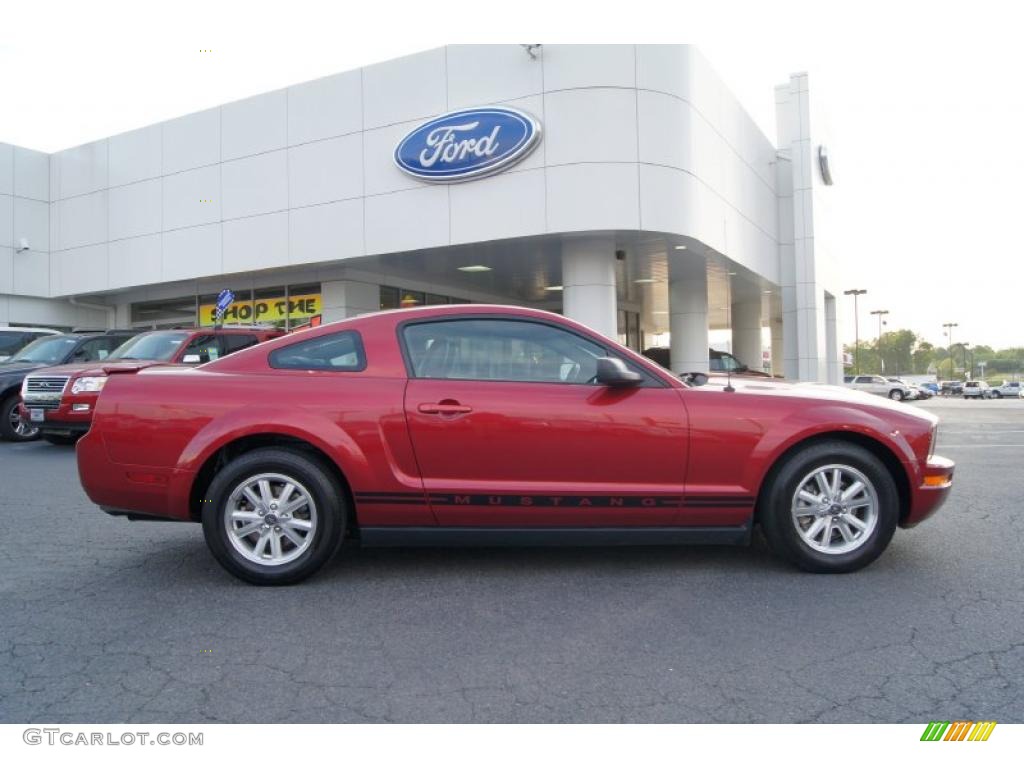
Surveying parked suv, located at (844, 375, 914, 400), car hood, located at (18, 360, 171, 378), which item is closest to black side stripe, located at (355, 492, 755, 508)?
car hood, located at (18, 360, 171, 378)

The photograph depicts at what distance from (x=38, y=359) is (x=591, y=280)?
32.0 ft

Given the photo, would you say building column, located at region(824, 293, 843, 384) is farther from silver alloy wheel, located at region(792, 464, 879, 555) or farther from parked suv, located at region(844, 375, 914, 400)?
silver alloy wheel, located at region(792, 464, 879, 555)

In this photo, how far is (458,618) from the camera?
375cm

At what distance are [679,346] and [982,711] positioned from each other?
17547 millimetres

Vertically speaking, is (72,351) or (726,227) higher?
(726,227)

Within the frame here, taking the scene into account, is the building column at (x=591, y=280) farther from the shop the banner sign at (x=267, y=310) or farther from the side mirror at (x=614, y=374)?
the side mirror at (x=614, y=374)

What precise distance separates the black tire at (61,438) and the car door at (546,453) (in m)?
7.45

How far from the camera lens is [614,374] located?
4125mm

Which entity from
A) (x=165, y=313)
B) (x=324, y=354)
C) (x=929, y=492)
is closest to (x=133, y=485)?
(x=324, y=354)

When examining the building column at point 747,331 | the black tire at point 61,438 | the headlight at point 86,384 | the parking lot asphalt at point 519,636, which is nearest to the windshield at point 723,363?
the building column at point 747,331

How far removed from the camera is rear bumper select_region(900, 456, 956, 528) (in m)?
4.35

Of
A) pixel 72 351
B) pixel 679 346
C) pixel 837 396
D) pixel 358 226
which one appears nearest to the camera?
pixel 837 396

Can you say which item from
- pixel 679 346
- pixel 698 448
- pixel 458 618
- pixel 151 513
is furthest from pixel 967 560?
pixel 679 346

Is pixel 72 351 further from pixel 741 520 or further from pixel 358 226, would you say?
pixel 741 520
